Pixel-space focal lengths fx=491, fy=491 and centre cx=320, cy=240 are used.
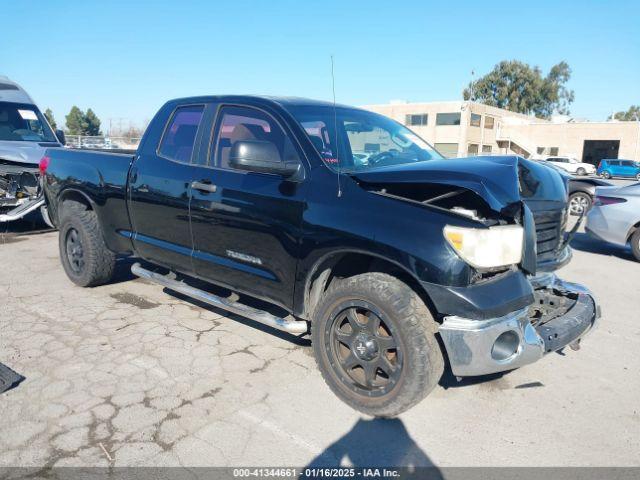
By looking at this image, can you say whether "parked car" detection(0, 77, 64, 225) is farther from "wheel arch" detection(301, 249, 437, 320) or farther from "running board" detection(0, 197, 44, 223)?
"wheel arch" detection(301, 249, 437, 320)

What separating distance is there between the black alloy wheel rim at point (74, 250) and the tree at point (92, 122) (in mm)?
71661

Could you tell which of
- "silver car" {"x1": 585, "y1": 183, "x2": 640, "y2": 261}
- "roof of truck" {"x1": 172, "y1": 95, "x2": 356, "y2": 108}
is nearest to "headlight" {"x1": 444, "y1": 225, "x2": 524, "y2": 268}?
"roof of truck" {"x1": 172, "y1": 95, "x2": 356, "y2": 108}

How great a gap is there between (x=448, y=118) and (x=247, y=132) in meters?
51.2

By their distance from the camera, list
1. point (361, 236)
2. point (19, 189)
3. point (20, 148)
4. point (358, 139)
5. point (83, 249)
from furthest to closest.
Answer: point (20, 148)
point (19, 189)
point (83, 249)
point (358, 139)
point (361, 236)

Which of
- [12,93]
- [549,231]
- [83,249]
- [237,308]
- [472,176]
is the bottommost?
[237,308]

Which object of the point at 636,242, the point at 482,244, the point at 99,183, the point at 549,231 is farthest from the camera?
the point at 636,242

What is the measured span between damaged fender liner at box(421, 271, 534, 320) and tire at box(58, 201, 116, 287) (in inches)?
146

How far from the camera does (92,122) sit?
72.2m

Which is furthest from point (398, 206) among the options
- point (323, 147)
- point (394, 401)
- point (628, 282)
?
point (628, 282)

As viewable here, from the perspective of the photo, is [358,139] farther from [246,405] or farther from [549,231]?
[246,405]

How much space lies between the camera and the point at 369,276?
3.02 metres

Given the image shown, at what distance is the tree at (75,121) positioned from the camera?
6775 cm

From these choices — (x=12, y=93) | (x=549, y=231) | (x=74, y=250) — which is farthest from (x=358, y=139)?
(x=12, y=93)

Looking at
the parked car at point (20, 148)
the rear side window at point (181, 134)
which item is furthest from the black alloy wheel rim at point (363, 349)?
the parked car at point (20, 148)
